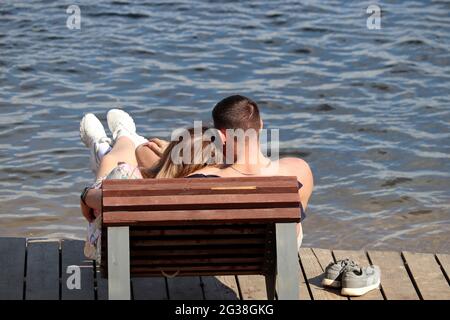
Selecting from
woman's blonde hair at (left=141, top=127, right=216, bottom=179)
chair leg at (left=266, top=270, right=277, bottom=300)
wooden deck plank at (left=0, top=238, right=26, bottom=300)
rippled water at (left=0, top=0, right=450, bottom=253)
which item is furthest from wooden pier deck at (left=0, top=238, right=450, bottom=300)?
rippled water at (left=0, top=0, right=450, bottom=253)

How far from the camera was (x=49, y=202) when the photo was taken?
824 centimetres

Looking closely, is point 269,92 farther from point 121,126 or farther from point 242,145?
point 242,145

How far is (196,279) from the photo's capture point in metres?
5.82

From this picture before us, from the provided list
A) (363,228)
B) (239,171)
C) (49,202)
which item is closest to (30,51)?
(49,202)

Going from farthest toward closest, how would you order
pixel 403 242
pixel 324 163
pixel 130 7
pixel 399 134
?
pixel 130 7, pixel 399 134, pixel 324 163, pixel 403 242

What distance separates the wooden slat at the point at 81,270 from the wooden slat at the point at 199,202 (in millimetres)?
1129

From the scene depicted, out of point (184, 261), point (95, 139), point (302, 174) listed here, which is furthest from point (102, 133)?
point (184, 261)

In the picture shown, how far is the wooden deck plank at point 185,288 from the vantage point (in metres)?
5.61

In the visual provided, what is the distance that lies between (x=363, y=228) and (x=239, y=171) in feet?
9.58

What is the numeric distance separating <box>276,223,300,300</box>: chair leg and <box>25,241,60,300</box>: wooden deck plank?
134 centimetres

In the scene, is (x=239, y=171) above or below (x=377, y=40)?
below

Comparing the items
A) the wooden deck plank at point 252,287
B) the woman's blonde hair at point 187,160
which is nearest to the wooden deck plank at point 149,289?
the wooden deck plank at point 252,287

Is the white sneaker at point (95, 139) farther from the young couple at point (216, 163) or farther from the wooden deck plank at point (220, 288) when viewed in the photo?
the wooden deck plank at point (220, 288)
